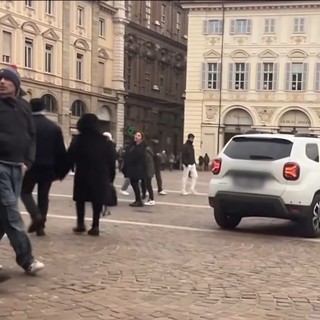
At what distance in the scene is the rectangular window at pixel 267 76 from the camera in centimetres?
4772

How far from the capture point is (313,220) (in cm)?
1057

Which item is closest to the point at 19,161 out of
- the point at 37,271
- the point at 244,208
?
the point at 37,271

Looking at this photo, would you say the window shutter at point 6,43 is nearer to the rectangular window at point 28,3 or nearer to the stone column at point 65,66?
the rectangular window at point 28,3

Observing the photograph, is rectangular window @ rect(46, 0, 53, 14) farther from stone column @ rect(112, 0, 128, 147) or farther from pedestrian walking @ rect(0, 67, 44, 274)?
pedestrian walking @ rect(0, 67, 44, 274)

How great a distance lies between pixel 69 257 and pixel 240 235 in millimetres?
3599

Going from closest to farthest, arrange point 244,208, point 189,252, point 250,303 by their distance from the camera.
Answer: point 250,303 → point 189,252 → point 244,208

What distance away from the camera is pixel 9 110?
→ 20.6 feet

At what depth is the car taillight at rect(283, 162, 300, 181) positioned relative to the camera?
406 inches

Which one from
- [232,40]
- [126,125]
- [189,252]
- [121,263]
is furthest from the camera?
[126,125]

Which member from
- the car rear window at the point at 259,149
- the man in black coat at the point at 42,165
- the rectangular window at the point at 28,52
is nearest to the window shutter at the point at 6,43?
the rectangular window at the point at 28,52

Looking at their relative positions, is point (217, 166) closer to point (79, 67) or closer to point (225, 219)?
point (225, 219)

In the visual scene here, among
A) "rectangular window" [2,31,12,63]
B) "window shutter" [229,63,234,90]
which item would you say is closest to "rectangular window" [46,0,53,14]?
"rectangular window" [2,31,12,63]

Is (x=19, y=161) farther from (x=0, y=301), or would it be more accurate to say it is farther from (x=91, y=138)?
(x=91, y=138)

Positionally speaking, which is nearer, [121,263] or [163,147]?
[121,263]
